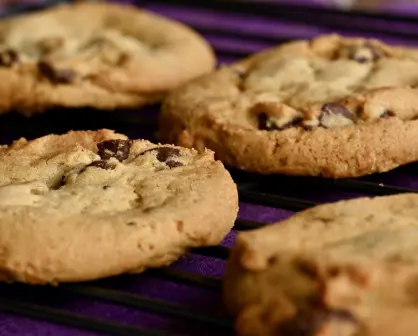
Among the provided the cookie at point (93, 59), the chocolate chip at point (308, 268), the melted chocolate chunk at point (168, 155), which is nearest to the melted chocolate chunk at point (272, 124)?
the melted chocolate chunk at point (168, 155)

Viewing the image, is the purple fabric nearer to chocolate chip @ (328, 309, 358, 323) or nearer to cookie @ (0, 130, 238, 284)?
cookie @ (0, 130, 238, 284)

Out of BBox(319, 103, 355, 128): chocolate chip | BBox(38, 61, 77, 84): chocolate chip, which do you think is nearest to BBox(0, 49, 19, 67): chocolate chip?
BBox(38, 61, 77, 84): chocolate chip

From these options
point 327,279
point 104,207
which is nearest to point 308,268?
point 327,279

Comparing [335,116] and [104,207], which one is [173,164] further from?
[335,116]

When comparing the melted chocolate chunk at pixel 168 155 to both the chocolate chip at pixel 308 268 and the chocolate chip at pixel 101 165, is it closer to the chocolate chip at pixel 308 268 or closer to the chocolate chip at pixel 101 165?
the chocolate chip at pixel 101 165

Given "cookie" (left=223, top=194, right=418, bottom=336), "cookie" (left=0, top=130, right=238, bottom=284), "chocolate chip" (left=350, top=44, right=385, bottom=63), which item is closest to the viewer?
"cookie" (left=223, top=194, right=418, bottom=336)

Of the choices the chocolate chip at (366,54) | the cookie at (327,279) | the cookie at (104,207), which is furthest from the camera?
the chocolate chip at (366,54)
